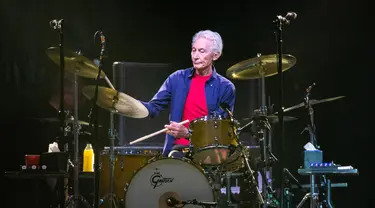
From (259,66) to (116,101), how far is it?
138 cm

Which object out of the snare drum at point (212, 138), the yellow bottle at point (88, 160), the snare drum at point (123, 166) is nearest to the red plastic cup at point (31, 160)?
the snare drum at point (123, 166)

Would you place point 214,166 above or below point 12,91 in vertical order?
below

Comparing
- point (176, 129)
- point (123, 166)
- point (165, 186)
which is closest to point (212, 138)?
point (176, 129)

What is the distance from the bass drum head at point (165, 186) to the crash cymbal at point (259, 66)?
118 cm

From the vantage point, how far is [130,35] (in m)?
5.73

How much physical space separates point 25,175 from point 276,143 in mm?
2944

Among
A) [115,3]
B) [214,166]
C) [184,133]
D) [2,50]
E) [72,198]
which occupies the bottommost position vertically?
[72,198]

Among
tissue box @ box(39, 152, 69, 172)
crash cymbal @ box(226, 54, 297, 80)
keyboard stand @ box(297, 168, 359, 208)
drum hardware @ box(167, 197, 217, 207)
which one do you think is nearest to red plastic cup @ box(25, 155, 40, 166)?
tissue box @ box(39, 152, 69, 172)

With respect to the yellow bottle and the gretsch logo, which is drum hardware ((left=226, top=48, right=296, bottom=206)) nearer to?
the gretsch logo

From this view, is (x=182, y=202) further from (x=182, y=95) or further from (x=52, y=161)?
(x=52, y=161)

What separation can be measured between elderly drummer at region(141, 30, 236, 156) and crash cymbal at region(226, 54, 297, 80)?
0.18 metres

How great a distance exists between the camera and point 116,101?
4012 millimetres

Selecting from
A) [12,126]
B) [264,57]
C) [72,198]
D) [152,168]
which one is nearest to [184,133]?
[152,168]

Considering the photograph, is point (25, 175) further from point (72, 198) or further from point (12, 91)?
point (12, 91)
